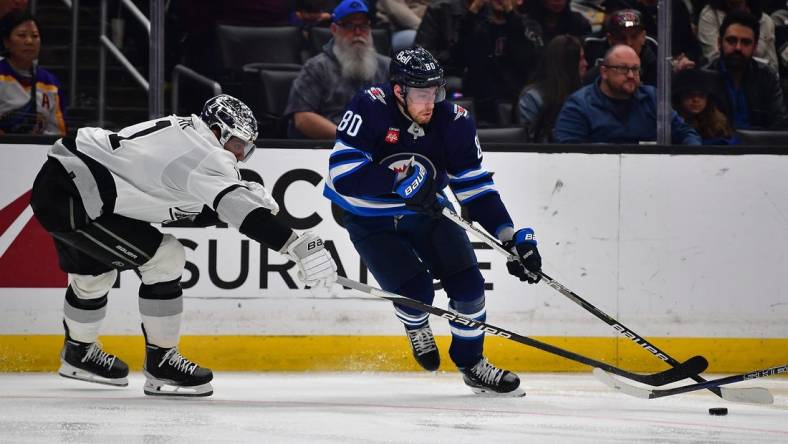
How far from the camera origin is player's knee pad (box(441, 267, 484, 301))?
16.2 ft

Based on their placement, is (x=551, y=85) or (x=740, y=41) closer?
(x=551, y=85)

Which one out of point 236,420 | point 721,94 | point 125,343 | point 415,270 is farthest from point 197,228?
point 721,94

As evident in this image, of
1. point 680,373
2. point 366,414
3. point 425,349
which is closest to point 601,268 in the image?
point 680,373

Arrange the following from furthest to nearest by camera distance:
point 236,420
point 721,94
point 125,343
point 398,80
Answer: point 721,94, point 125,343, point 398,80, point 236,420

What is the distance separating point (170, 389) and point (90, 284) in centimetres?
48

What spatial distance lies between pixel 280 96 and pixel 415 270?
149cm

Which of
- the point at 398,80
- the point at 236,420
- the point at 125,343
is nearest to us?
the point at 236,420

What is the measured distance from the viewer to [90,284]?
482 cm

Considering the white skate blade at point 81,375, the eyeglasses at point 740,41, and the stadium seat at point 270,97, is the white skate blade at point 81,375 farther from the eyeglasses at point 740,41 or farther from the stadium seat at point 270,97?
the eyeglasses at point 740,41

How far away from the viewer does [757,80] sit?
240 inches

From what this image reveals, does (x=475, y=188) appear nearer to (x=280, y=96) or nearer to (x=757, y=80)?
(x=280, y=96)

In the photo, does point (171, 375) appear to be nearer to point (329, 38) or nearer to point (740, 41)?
point (329, 38)

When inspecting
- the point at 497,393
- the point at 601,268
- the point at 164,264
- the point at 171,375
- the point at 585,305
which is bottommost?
the point at 497,393

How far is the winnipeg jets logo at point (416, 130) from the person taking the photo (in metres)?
4.95
